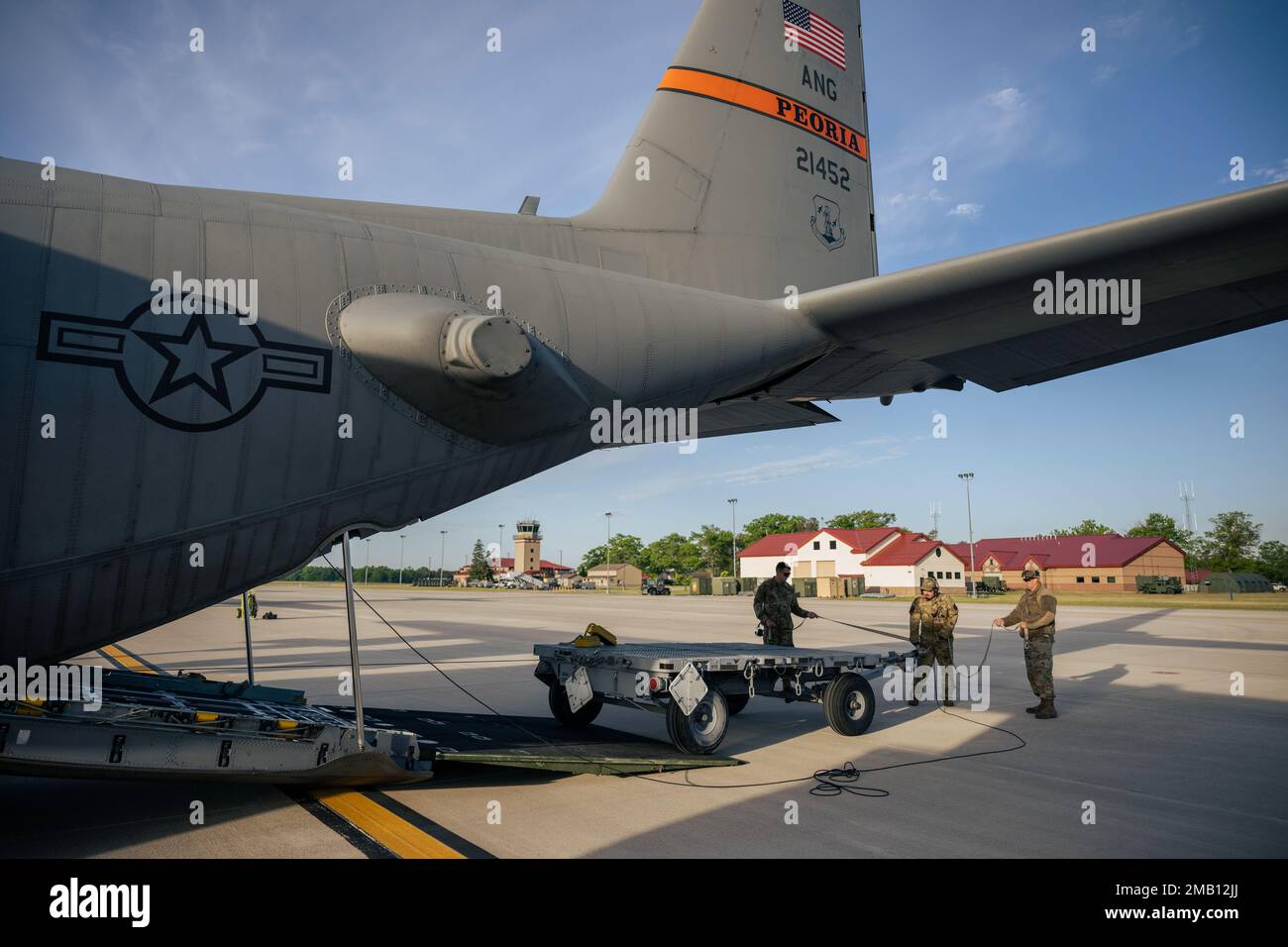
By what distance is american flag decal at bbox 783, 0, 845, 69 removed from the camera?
943cm

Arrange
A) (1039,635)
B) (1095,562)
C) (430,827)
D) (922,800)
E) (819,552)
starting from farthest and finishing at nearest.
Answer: (1095,562)
(819,552)
(1039,635)
(922,800)
(430,827)

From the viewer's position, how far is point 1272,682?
42.5 feet

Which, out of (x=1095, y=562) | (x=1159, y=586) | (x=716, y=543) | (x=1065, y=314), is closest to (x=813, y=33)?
(x=1065, y=314)

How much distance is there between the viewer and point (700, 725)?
7.82 metres

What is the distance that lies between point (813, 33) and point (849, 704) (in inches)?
320

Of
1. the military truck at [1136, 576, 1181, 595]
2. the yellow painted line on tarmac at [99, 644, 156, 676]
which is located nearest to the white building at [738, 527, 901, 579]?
the military truck at [1136, 576, 1181, 595]

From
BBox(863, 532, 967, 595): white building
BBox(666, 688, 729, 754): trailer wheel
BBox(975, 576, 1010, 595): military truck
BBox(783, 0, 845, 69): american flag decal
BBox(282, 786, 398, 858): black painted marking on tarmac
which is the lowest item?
BBox(975, 576, 1010, 595): military truck

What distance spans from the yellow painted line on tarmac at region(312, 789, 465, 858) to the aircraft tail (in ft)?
17.7

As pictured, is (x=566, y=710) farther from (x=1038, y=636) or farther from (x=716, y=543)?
(x=716, y=543)

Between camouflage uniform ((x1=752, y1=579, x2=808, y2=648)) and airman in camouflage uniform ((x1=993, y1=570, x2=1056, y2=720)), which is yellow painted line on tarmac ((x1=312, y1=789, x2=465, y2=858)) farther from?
airman in camouflage uniform ((x1=993, y1=570, x2=1056, y2=720))

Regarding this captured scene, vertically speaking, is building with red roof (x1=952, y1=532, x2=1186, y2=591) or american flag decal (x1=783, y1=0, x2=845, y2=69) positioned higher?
american flag decal (x1=783, y1=0, x2=845, y2=69)
